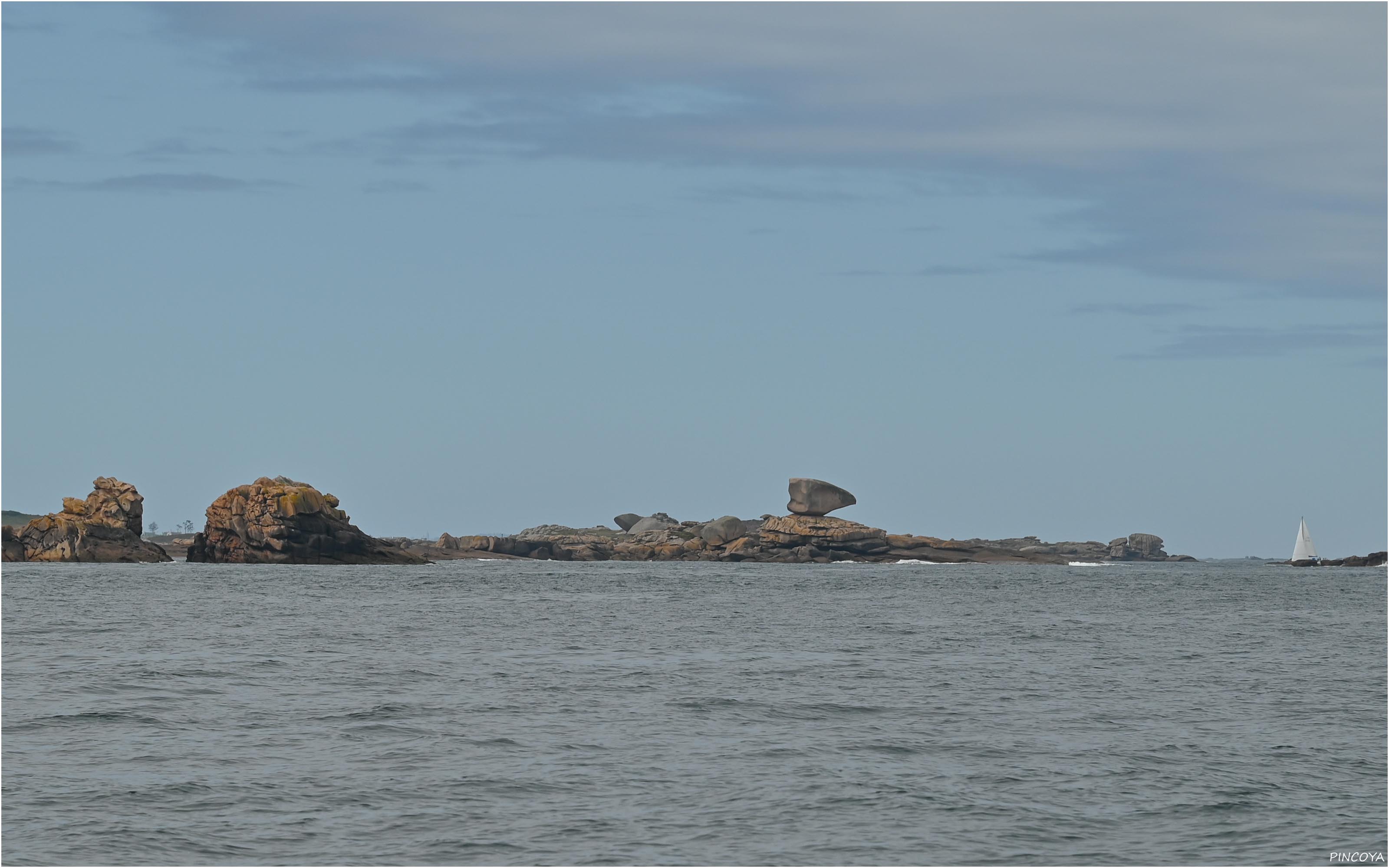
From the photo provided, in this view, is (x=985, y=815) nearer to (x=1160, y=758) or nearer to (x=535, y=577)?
(x=1160, y=758)

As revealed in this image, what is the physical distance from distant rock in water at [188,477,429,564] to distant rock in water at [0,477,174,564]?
10.1 metres

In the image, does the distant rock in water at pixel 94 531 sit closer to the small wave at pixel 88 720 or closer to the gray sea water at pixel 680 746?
the gray sea water at pixel 680 746

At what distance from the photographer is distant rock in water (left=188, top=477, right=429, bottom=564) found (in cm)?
18875

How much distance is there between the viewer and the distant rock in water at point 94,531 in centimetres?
19188

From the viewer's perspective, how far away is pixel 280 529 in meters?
188

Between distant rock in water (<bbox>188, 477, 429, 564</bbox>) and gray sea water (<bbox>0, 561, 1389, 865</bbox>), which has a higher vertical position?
distant rock in water (<bbox>188, 477, 429, 564</bbox>)

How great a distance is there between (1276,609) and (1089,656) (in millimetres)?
51057

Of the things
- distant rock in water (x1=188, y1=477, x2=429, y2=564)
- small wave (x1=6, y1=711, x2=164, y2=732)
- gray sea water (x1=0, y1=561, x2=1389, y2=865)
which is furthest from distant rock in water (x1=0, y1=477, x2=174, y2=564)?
small wave (x1=6, y1=711, x2=164, y2=732)

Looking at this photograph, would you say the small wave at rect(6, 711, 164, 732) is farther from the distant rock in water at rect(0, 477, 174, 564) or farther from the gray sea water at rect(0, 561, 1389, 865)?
the distant rock in water at rect(0, 477, 174, 564)

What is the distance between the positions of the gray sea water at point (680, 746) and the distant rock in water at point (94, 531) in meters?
127

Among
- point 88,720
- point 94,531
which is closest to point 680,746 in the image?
point 88,720

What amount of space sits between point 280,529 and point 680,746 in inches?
6434

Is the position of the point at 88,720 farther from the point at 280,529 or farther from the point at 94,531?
the point at 94,531

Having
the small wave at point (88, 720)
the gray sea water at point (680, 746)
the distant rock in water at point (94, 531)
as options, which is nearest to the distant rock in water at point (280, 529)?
the distant rock in water at point (94, 531)
